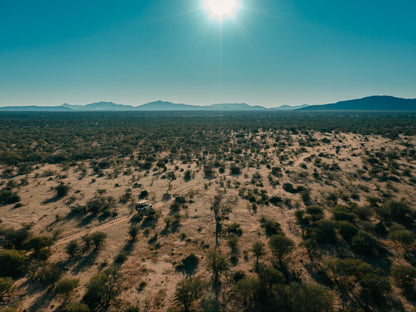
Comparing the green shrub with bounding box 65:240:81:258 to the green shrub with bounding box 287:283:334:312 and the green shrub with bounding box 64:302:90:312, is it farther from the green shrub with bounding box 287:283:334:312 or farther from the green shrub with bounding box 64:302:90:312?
the green shrub with bounding box 287:283:334:312

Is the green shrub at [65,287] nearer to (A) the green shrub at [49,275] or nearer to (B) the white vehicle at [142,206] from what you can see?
(A) the green shrub at [49,275]

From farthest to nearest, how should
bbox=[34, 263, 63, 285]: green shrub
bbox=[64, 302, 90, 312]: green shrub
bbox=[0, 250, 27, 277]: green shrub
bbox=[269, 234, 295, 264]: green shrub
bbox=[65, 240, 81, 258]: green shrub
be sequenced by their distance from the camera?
bbox=[65, 240, 81, 258]: green shrub
bbox=[269, 234, 295, 264]: green shrub
bbox=[0, 250, 27, 277]: green shrub
bbox=[34, 263, 63, 285]: green shrub
bbox=[64, 302, 90, 312]: green shrub

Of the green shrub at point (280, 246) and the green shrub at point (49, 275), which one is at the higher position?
the green shrub at point (280, 246)

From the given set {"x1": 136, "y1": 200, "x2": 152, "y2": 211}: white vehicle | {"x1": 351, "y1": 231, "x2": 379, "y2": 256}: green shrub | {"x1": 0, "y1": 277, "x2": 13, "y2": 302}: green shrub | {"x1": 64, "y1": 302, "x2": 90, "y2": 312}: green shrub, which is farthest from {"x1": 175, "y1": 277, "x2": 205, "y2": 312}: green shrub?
{"x1": 351, "y1": 231, "x2": 379, "y2": 256}: green shrub

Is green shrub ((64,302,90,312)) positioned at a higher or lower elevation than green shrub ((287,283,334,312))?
lower

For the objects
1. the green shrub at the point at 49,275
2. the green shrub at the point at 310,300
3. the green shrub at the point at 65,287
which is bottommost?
the green shrub at the point at 49,275

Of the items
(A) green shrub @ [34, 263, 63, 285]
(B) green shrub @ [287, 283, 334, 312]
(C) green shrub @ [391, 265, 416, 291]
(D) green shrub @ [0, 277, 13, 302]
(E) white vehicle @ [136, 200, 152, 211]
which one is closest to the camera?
(B) green shrub @ [287, 283, 334, 312]

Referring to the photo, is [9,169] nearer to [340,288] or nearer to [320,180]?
[340,288]

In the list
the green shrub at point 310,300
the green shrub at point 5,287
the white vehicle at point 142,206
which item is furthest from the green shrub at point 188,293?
the white vehicle at point 142,206

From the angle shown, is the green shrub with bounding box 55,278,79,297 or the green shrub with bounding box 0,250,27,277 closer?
the green shrub with bounding box 55,278,79,297

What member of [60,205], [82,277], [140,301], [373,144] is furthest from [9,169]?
[373,144]

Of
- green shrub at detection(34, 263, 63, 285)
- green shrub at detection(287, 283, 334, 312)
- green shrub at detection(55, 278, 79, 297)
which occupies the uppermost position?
green shrub at detection(287, 283, 334, 312)
